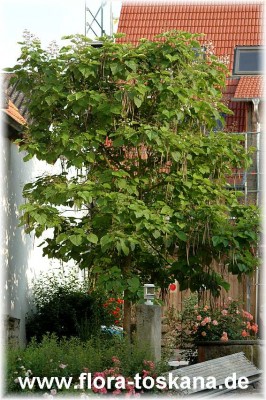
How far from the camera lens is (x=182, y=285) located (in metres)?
16.3

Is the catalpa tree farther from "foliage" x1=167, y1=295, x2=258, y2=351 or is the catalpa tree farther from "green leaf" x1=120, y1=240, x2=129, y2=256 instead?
"foliage" x1=167, y1=295, x2=258, y2=351

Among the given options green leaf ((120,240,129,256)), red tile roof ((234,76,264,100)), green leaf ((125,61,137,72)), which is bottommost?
green leaf ((120,240,129,256))

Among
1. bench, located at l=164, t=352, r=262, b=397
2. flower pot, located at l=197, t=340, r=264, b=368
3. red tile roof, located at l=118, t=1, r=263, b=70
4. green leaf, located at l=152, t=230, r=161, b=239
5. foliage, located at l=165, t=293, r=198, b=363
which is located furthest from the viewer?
red tile roof, located at l=118, t=1, r=263, b=70

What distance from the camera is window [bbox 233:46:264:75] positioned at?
27.3m

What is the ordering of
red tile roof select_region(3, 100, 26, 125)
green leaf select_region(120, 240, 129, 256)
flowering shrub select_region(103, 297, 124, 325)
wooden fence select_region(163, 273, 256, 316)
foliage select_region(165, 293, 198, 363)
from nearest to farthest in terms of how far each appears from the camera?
green leaf select_region(120, 240, 129, 256) < red tile roof select_region(3, 100, 26, 125) < foliage select_region(165, 293, 198, 363) < flowering shrub select_region(103, 297, 124, 325) < wooden fence select_region(163, 273, 256, 316)

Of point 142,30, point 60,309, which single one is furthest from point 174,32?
point 142,30

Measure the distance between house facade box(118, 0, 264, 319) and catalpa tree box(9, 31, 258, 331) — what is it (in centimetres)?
825

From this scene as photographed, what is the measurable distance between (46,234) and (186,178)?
4.60 meters

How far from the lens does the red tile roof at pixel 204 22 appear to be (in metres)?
29.1

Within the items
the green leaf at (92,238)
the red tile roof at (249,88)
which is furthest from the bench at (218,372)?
the red tile roof at (249,88)

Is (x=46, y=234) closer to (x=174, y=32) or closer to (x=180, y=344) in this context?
(x=180, y=344)

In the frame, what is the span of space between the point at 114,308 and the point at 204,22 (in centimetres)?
1290

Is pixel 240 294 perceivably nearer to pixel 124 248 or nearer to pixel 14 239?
pixel 14 239

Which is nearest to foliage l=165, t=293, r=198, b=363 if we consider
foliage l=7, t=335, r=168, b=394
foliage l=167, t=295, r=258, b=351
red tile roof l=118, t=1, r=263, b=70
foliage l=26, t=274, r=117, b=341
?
foliage l=167, t=295, r=258, b=351
